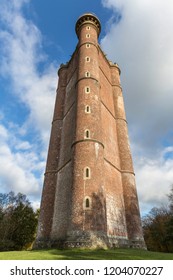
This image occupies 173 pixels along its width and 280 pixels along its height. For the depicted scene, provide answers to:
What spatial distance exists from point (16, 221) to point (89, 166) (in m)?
27.7

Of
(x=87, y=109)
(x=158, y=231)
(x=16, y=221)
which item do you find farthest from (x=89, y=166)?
(x=158, y=231)

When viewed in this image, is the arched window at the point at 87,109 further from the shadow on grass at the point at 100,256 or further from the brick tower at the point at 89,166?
the shadow on grass at the point at 100,256

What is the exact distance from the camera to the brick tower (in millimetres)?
14648

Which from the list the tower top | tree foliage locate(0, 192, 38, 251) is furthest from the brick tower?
tree foliage locate(0, 192, 38, 251)

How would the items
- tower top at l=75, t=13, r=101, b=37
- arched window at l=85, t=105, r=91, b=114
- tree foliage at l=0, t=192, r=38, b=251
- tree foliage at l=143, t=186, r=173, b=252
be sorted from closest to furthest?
arched window at l=85, t=105, r=91, b=114 → tower top at l=75, t=13, r=101, b=37 → tree foliage at l=0, t=192, r=38, b=251 → tree foliage at l=143, t=186, r=173, b=252

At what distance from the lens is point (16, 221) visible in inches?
1473

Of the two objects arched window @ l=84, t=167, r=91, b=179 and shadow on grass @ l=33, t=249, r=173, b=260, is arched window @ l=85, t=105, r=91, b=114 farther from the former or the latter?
shadow on grass @ l=33, t=249, r=173, b=260

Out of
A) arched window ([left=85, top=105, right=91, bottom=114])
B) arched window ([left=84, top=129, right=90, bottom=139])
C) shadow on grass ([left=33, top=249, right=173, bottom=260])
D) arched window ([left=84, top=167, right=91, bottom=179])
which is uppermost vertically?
arched window ([left=85, top=105, right=91, bottom=114])

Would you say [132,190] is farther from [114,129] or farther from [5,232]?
[5,232]

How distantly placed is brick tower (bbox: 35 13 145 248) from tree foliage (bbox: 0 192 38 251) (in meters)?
18.0

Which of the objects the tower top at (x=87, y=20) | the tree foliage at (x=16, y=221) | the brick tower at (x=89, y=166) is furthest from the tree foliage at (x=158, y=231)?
the tower top at (x=87, y=20)

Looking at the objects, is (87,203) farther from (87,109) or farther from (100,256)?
(87,109)

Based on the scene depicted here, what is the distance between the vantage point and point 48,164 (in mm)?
23109
